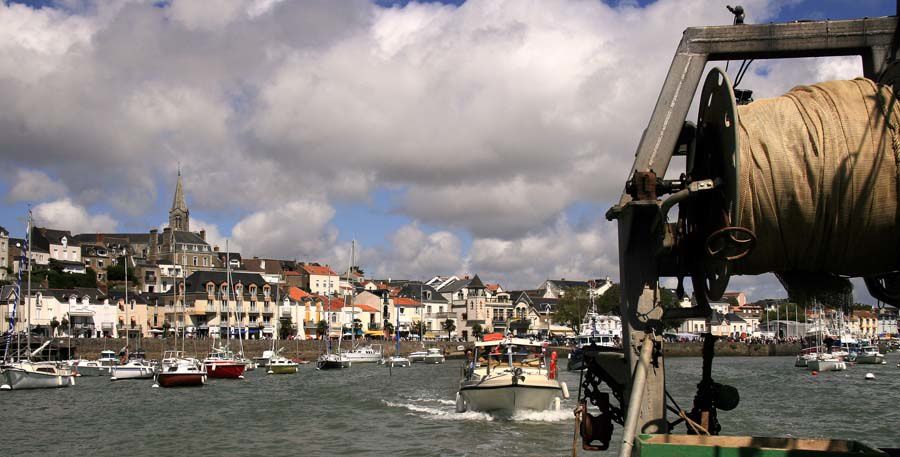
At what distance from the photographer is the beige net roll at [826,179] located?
8.02 meters

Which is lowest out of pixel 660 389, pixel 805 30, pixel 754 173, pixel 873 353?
pixel 873 353

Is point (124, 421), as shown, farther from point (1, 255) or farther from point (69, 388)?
point (1, 255)

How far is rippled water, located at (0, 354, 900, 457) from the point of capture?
29.9 metres

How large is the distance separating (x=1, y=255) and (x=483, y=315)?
3657 inches

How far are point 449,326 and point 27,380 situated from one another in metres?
116

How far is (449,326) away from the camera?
176 metres

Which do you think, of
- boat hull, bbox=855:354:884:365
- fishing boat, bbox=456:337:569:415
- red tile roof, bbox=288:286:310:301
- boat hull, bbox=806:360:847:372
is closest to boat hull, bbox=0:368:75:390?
fishing boat, bbox=456:337:569:415

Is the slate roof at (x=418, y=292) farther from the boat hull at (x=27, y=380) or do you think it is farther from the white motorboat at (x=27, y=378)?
the boat hull at (x=27, y=380)

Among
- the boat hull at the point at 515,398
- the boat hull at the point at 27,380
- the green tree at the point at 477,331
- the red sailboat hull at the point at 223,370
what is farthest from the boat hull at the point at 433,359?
the boat hull at the point at 515,398

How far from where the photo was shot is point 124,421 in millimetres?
40469

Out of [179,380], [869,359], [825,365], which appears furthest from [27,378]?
[869,359]

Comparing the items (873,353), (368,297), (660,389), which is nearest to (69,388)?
(660,389)

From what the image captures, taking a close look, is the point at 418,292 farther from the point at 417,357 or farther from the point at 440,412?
the point at 440,412

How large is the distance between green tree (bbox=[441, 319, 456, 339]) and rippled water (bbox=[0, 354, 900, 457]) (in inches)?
4431
